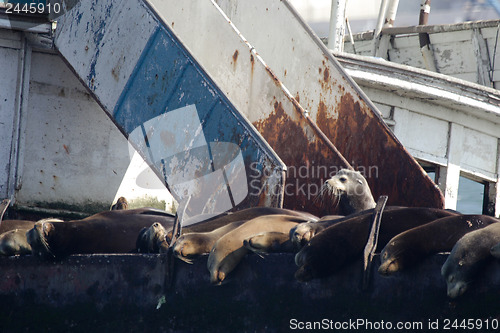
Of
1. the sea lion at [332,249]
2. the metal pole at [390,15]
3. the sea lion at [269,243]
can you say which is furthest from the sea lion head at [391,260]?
the metal pole at [390,15]

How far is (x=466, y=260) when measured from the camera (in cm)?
219

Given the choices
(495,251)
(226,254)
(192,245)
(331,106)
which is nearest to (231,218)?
(192,245)

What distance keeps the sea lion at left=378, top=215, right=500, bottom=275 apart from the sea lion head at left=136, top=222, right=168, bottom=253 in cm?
109

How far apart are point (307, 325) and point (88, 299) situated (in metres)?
1.08

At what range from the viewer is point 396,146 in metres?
5.43

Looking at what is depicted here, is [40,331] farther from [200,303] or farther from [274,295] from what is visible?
[274,295]

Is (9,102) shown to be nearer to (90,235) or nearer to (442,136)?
(90,235)

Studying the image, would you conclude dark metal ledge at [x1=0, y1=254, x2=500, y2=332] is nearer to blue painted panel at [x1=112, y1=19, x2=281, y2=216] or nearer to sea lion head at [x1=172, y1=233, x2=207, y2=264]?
sea lion head at [x1=172, y1=233, x2=207, y2=264]

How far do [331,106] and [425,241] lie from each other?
352 centimetres

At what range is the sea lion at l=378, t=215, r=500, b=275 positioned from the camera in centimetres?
239

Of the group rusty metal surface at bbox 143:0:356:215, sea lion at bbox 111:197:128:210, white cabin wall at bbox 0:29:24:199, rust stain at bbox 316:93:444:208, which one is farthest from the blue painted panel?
rust stain at bbox 316:93:444:208

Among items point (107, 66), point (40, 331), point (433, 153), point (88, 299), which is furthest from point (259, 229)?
point (433, 153)

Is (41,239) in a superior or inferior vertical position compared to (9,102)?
inferior

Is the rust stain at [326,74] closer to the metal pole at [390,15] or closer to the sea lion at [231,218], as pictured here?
the sea lion at [231,218]
